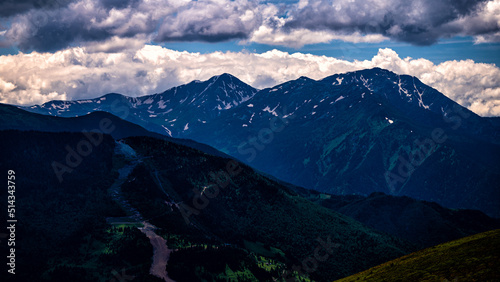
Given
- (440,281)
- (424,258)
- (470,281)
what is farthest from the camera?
(424,258)

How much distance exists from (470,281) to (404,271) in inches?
1115

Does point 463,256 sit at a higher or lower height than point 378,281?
higher

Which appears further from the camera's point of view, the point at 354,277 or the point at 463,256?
the point at 354,277

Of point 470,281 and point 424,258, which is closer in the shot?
point 470,281

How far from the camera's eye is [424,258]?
438 feet

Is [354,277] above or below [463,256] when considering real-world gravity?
below

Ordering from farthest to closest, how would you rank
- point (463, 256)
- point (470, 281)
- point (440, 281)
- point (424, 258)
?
point (424, 258), point (463, 256), point (440, 281), point (470, 281)

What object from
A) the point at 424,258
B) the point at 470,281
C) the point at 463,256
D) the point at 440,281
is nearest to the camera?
the point at 470,281

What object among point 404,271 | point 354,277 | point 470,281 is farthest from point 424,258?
point 470,281

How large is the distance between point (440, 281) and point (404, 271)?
20911 mm

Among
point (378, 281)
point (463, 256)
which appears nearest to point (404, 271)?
point (378, 281)

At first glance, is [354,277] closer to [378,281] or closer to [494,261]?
[378,281]

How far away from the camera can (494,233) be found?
5389 inches

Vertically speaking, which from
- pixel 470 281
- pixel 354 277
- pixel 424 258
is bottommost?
pixel 354 277
